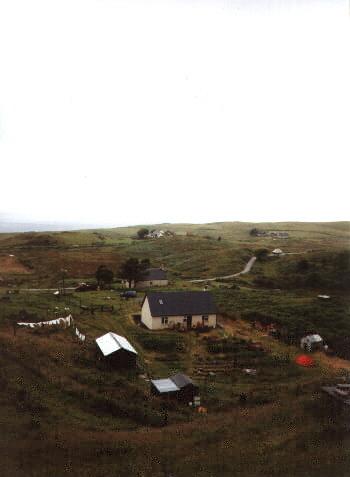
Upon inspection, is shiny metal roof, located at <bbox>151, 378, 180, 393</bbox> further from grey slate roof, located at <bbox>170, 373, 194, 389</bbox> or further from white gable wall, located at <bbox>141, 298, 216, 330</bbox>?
white gable wall, located at <bbox>141, 298, 216, 330</bbox>

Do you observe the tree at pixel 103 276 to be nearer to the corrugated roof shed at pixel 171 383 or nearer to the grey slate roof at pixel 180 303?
the grey slate roof at pixel 180 303

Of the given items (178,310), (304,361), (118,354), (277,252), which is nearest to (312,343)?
(304,361)

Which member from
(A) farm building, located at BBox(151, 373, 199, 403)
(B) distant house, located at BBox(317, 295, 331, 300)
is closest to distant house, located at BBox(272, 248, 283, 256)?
(B) distant house, located at BBox(317, 295, 331, 300)

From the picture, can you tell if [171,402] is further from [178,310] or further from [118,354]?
[178,310]

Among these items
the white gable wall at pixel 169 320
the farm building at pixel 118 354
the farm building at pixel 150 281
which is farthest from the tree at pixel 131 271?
the farm building at pixel 118 354

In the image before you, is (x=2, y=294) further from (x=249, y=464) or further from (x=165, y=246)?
(x=165, y=246)

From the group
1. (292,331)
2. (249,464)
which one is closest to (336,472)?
(249,464)
